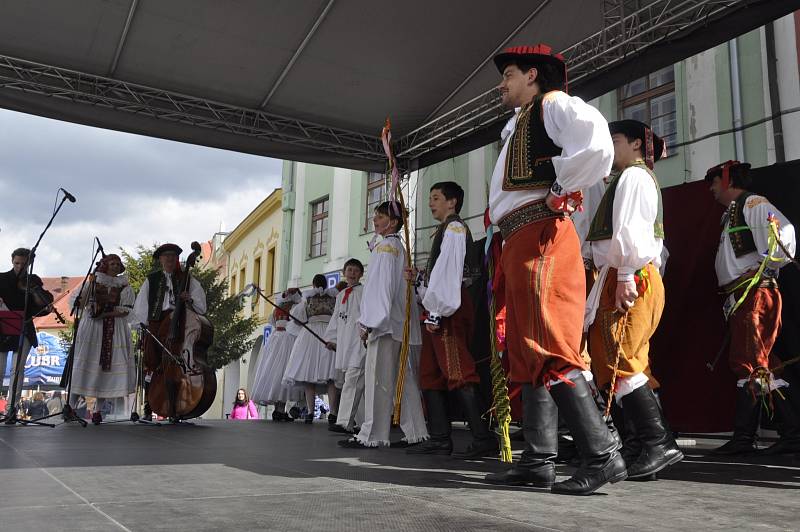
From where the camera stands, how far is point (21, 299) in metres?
7.69

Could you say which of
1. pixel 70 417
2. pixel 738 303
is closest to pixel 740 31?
pixel 738 303

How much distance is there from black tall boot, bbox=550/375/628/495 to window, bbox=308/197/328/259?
16.5 metres

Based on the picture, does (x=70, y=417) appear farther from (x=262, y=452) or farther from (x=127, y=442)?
→ (x=262, y=452)

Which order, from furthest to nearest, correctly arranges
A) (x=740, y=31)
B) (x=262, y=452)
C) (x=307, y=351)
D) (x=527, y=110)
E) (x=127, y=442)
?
(x=307, y=351) < (x=740, y=31) < (x=127, y=442) < (x=262, y=452) < (x=527, y=110)

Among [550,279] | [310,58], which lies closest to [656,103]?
[310,58]

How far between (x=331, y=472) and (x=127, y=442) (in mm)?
2256

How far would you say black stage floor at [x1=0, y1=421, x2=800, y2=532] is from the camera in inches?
79.8

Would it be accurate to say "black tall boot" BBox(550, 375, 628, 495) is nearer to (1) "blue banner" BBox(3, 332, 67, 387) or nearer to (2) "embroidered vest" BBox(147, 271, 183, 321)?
(2) "embroidered vest" BBox(147, 271, 183, 321)

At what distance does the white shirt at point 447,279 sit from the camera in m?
4.37

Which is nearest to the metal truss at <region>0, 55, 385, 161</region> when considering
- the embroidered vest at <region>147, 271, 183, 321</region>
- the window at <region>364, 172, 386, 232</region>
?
the embroidered vest at <region>147, 271, 183, 321</region>

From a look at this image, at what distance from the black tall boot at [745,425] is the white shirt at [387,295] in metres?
2.19

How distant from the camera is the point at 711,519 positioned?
2152 mm

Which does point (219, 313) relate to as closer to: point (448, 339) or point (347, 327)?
point (347, 327)

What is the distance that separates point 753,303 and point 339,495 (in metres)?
3.21
